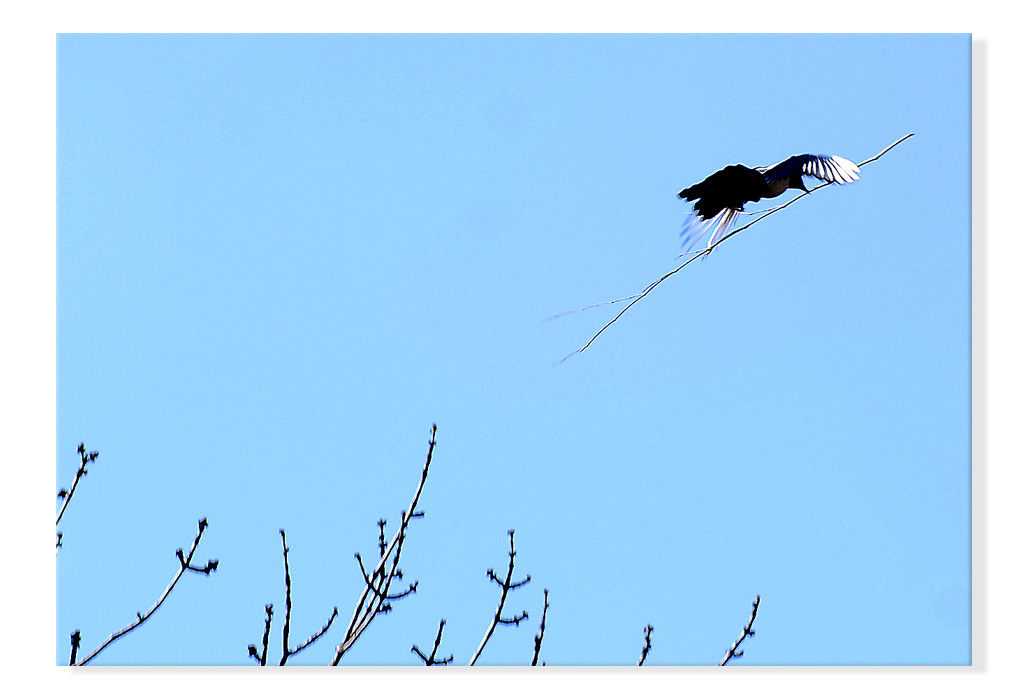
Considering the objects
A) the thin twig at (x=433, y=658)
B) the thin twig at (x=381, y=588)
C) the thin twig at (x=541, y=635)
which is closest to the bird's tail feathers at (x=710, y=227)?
the thin twig at (x=381, y=588)

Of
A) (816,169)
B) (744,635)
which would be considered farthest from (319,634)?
(816,169)

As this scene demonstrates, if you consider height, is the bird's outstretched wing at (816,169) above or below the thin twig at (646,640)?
above

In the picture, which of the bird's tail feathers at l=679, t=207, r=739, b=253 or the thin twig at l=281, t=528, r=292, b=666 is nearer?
the thin twig at l=281, t=528, r=292, b=666

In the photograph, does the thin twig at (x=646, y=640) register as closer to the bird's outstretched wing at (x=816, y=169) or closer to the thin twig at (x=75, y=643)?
the bird's outstretched wing at (x=816, y=169)

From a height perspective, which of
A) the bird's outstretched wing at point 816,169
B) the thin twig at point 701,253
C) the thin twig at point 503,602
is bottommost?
the thin twig at point 503,602

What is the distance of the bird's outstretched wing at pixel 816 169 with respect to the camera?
5.99 ft

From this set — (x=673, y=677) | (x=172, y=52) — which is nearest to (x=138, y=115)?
(x=172, y=52)

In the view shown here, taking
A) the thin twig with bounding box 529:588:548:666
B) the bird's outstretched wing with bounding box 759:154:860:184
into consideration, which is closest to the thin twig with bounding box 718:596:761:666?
the thin twig with bounding box 529:588:548:666

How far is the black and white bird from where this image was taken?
1.85 meters

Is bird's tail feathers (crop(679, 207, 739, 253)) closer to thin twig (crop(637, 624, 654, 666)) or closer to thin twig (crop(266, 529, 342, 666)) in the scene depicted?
thin twig (crop(637, 624, 654, 666))

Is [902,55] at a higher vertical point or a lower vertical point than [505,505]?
higher
